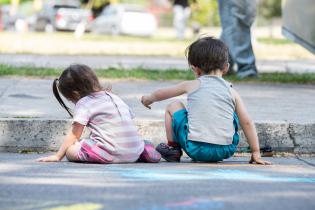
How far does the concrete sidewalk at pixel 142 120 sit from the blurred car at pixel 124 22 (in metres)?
31.5

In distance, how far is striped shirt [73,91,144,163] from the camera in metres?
6.03

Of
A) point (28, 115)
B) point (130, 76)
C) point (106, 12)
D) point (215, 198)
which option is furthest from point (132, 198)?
point (106, 12)

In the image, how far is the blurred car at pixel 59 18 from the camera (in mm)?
43250

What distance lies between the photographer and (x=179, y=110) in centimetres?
628

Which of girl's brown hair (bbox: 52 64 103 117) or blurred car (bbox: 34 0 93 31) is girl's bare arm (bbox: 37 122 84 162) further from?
blurred car (bbox: 34 0 93 31)

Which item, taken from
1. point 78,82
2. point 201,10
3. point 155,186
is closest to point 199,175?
point 155,186

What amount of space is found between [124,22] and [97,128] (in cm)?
3446

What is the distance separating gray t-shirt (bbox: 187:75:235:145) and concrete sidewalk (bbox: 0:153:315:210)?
0.20 m

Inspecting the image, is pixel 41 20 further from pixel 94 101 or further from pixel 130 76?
pixel 94 101

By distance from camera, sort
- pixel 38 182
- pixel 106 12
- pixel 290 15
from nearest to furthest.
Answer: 1. pixel 38 182
2. pixel 290 15
3. pixel 106 12

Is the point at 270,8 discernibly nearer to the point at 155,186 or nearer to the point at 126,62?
the point at 126,62

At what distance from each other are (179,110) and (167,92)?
154mm

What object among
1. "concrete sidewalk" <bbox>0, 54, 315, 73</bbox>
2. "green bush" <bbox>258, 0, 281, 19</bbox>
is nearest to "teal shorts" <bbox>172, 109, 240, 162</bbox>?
"concrete sidewalk" <bbox>0, 54, 315, 73</bbox>

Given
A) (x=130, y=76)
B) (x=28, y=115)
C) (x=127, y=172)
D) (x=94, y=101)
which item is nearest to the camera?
(x=127, y=172)
